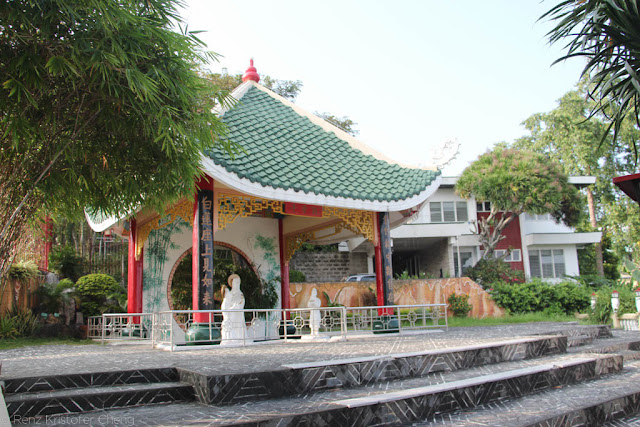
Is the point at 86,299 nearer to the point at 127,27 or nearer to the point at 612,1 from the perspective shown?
the point at 127,27

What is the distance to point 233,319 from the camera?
8.32 meters

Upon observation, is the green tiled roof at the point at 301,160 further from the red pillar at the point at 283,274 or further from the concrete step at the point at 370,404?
the concrete step at the point at 370,404

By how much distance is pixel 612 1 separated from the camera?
6137 millimetres

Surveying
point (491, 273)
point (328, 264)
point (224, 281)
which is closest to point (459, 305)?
point (491, 273)

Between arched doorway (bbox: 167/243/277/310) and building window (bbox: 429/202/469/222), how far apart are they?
11.9m

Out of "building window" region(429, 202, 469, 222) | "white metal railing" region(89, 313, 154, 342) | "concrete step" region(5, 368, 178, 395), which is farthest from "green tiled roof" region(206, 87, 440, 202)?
"building window" region(429, 202, 469, 222)

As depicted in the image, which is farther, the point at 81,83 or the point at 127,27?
the point at 81,83

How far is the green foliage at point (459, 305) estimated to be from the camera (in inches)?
688

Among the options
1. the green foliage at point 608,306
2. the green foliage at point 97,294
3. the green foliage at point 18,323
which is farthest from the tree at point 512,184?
the green foliage at point 18,323

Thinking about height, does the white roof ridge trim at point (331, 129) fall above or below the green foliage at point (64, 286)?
above

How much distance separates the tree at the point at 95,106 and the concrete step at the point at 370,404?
221cm

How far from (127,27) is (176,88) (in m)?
0.71

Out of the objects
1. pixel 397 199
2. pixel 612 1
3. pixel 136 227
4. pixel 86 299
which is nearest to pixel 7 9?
pixel 612 1

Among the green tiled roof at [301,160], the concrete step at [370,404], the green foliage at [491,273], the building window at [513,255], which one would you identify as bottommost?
the concrete step at [370,404]
